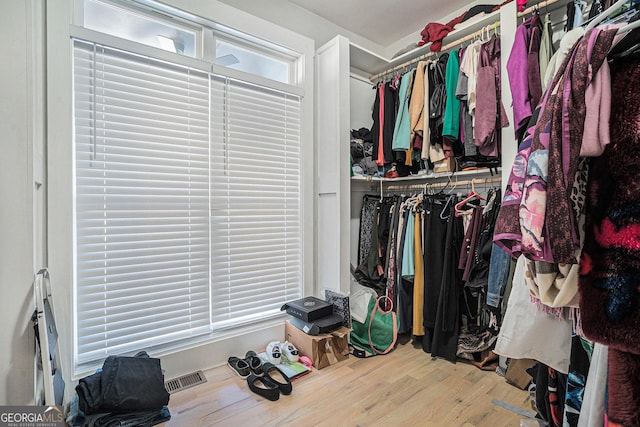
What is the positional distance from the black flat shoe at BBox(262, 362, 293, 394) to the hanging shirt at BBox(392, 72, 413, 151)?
192 centimetres

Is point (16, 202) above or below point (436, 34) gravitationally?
below

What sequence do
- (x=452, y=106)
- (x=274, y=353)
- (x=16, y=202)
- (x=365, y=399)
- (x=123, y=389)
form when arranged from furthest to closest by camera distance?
(x=452, y=106)
(x=274, y=353)
(x=365, y=399)
(x=123, y=389)
(x=16, y=202)

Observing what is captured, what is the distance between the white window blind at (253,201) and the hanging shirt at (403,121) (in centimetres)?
84

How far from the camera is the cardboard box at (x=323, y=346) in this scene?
2105 mm

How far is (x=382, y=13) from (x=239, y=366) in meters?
3.09

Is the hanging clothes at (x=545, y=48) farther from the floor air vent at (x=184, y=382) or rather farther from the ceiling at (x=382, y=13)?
the floor air vent at (x=184, y=382)

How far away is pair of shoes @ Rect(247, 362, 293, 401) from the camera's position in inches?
69.0

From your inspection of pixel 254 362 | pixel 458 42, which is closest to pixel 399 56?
pixel 458 42

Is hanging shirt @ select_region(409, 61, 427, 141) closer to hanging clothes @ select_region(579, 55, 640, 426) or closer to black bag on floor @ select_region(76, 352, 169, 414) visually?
hanging clothes @ select_region(579, 55, 640, 426)

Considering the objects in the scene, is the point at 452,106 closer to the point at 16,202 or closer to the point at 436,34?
the point at 436,34

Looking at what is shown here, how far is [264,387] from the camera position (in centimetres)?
183

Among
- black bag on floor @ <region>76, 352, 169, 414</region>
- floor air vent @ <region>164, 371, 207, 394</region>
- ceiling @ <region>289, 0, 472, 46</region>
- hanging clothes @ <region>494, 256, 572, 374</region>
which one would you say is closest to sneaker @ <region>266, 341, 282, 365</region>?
floor air vent @ <region>164, 371, 207, 394</region>

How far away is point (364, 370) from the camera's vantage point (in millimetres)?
2070

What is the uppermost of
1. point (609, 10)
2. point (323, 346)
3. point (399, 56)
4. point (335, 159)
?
point (399, 56)
